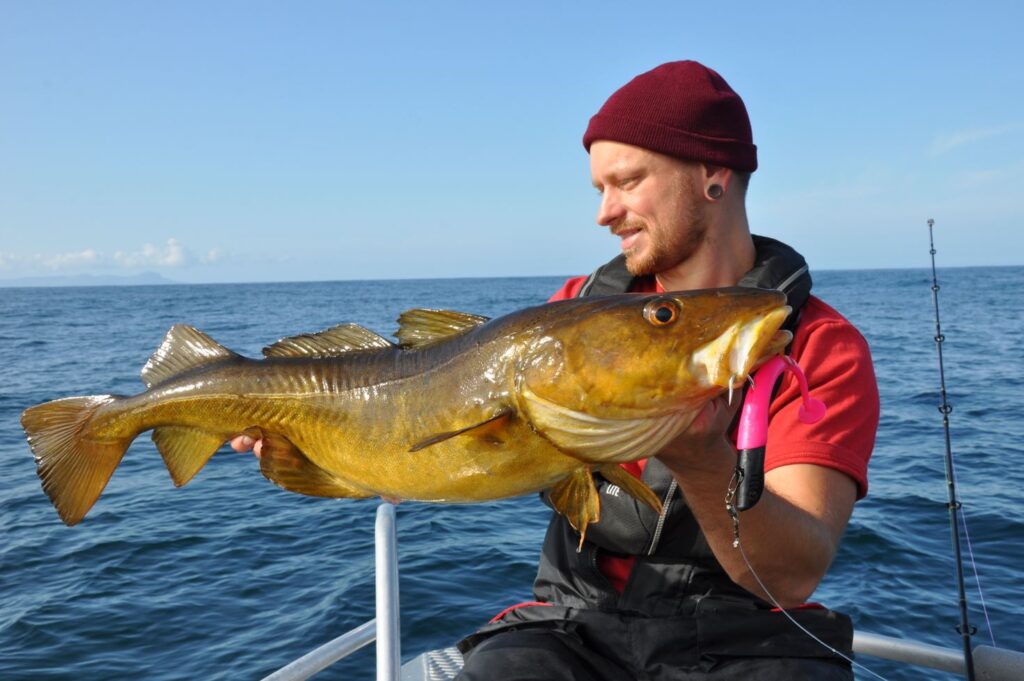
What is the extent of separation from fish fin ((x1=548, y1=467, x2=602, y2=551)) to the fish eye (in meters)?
0.52

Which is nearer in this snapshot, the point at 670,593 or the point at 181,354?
the point at 670,593

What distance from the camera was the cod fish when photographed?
7.66 ft

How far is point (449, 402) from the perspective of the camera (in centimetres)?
274

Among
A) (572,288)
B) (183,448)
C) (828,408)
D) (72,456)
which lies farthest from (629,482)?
(72,456)

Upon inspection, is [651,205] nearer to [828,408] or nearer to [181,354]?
[828,408]

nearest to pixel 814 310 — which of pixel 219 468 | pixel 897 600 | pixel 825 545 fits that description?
pixel 825 545

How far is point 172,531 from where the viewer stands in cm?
1065

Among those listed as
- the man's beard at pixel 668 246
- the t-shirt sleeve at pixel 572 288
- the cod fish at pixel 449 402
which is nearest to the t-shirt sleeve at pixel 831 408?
the man's beard at pixel 668 246

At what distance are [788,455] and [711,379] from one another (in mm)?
940

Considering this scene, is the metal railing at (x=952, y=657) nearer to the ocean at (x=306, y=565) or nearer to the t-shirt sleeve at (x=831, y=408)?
the t-shirt sleeve at (x=831, y=408)

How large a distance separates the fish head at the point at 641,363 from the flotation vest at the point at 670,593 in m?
0.88

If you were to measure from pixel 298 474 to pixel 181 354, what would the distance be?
0.78 m

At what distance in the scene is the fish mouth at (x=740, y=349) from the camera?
86.7 inches

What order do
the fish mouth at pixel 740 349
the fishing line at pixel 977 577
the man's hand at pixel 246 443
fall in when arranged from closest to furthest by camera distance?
1. the fish mouth at pixel 740 349
2. the man's hand at pixel 246 443
3. the fishing line at pixel 977 577
